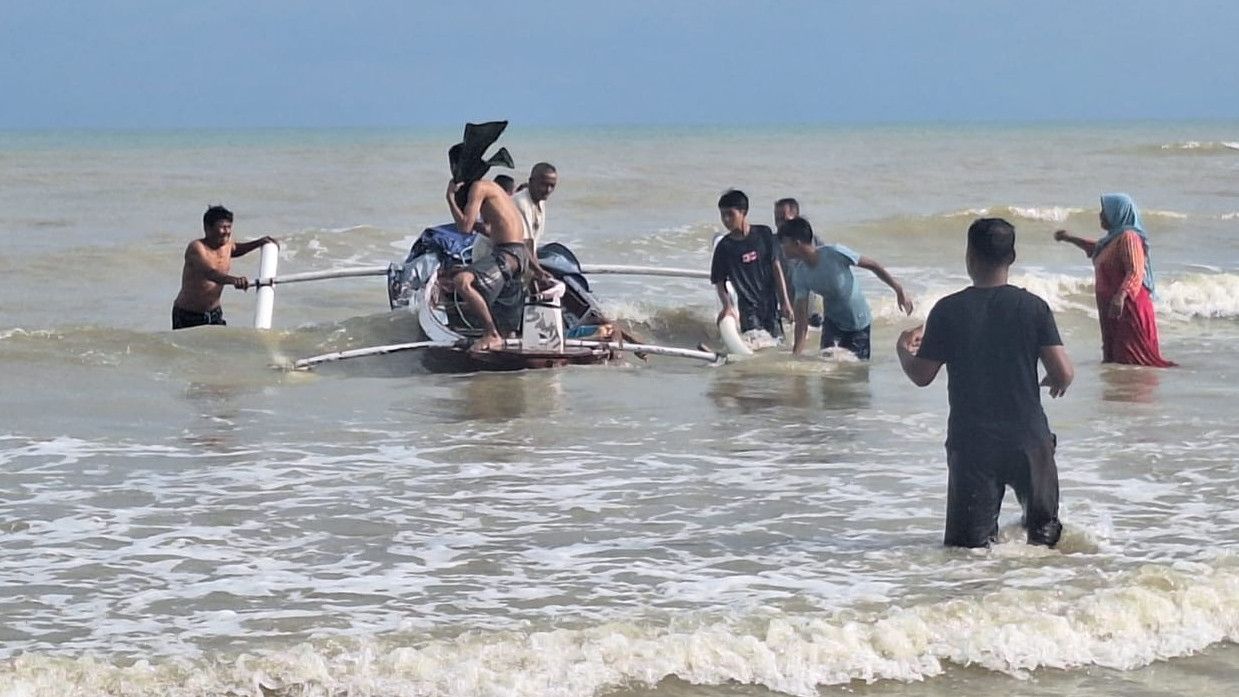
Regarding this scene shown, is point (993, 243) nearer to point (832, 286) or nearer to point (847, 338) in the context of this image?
point (832, 286)

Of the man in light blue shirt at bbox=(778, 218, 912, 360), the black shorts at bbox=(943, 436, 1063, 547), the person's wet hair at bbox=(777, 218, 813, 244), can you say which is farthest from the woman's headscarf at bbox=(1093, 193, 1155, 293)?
the black shorts at bbox=(943, 436, 1063, 547)

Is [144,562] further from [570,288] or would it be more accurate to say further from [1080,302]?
[1080,302]

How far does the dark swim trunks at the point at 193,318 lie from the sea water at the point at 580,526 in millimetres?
160

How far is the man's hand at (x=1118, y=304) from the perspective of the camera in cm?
1083

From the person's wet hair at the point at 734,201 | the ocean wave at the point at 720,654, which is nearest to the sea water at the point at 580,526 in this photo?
the ocean wave at the point at 720,654

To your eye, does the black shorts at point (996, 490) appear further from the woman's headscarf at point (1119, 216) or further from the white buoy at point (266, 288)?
the white buoy at point (266, 288)

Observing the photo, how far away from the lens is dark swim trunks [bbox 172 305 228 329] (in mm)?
12953

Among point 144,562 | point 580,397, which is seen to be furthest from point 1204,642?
point 580,397

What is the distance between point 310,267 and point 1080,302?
1115cm

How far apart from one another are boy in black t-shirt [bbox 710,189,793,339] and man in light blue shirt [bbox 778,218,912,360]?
67 cm

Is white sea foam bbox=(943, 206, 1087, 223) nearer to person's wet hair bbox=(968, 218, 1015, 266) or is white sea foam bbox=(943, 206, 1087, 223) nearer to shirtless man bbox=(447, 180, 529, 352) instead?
shirtless man bbox=(447, 180, 529, 352)

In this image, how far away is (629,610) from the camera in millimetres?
6125

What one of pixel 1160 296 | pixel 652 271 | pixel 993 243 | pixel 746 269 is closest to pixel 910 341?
pixel 993 243

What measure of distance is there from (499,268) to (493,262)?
0.19 feet
